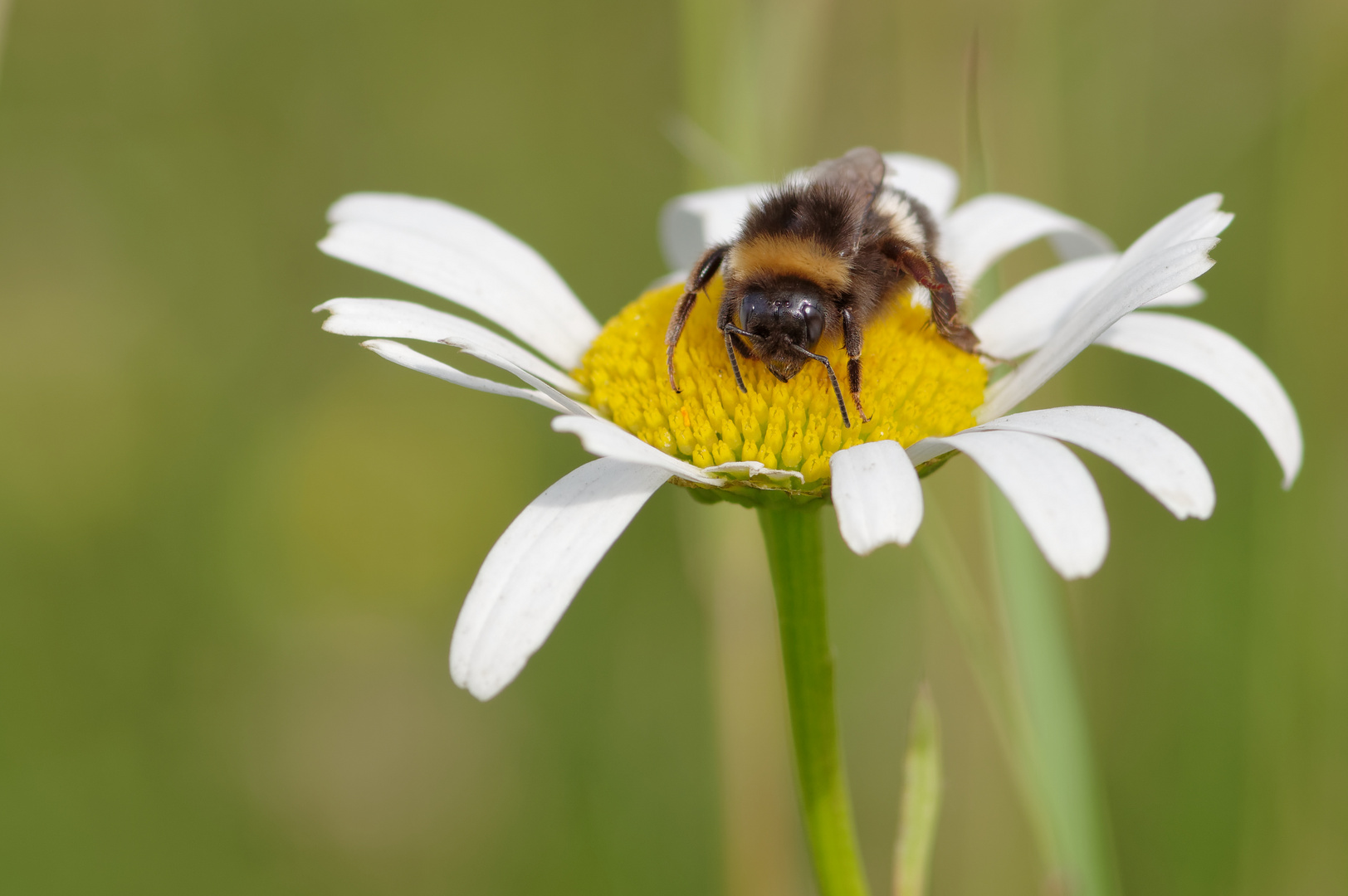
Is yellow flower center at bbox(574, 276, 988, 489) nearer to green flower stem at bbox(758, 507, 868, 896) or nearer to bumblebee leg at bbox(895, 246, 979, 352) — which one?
bumblebee leg at bbox(895, 246, 979, 352)

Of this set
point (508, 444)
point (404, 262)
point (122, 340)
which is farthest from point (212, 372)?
point (404, 262)

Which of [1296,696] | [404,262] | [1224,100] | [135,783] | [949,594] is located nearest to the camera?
[949,594]

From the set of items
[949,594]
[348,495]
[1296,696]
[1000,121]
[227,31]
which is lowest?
[1296,696]

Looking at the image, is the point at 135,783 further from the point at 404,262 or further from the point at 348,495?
the point at 404,262

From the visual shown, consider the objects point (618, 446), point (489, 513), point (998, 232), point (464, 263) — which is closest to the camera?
point (618, 446)

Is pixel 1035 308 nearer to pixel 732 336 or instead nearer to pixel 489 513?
pixel 732 336

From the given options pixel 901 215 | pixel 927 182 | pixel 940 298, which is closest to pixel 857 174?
pixel 901 215

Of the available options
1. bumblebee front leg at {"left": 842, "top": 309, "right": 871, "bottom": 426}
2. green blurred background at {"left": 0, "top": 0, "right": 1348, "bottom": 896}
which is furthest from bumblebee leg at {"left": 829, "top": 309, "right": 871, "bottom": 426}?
green blurred background at {"left": 0, "top": 0, "right": 1348, "bottom": 896}

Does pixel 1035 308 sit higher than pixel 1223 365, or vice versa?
pixel 1035 308
